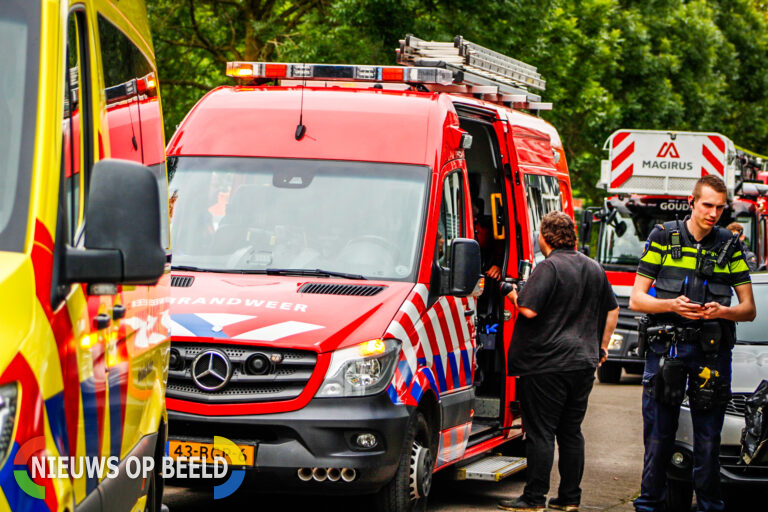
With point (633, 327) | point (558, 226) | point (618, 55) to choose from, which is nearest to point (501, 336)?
point (558, 226)

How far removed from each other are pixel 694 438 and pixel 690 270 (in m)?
0.97

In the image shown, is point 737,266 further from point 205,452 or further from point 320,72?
point 205,452

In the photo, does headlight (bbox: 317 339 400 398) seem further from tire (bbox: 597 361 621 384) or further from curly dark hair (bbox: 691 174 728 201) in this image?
tire (bbox: 597 361 621 384)

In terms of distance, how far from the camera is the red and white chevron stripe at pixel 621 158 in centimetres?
1806

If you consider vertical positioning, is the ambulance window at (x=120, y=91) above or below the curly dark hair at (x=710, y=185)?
above

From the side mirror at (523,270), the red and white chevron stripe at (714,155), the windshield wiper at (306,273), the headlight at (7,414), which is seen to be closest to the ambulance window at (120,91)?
the headlight at (7,414)

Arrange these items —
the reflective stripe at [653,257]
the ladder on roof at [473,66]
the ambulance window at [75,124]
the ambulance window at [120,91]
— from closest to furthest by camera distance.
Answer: the ambulance window at [75,124], the ambulance window at [120,91], the reflective stripe at [653,257], the ladder on roof at [473,66]

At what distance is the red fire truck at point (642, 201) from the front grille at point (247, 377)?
11.2 metres

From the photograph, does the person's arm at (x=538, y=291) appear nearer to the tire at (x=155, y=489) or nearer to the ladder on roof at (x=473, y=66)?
the ladder on roof at (x=473, y=66)

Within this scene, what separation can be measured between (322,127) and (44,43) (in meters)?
4.53

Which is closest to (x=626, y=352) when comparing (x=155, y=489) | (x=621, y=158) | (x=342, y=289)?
(x=621, y=158)

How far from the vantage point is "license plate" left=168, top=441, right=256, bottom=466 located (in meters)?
6.59

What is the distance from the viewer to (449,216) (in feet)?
26.0

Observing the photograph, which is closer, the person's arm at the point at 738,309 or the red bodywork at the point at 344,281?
the red bodywork at the point at 344,281
